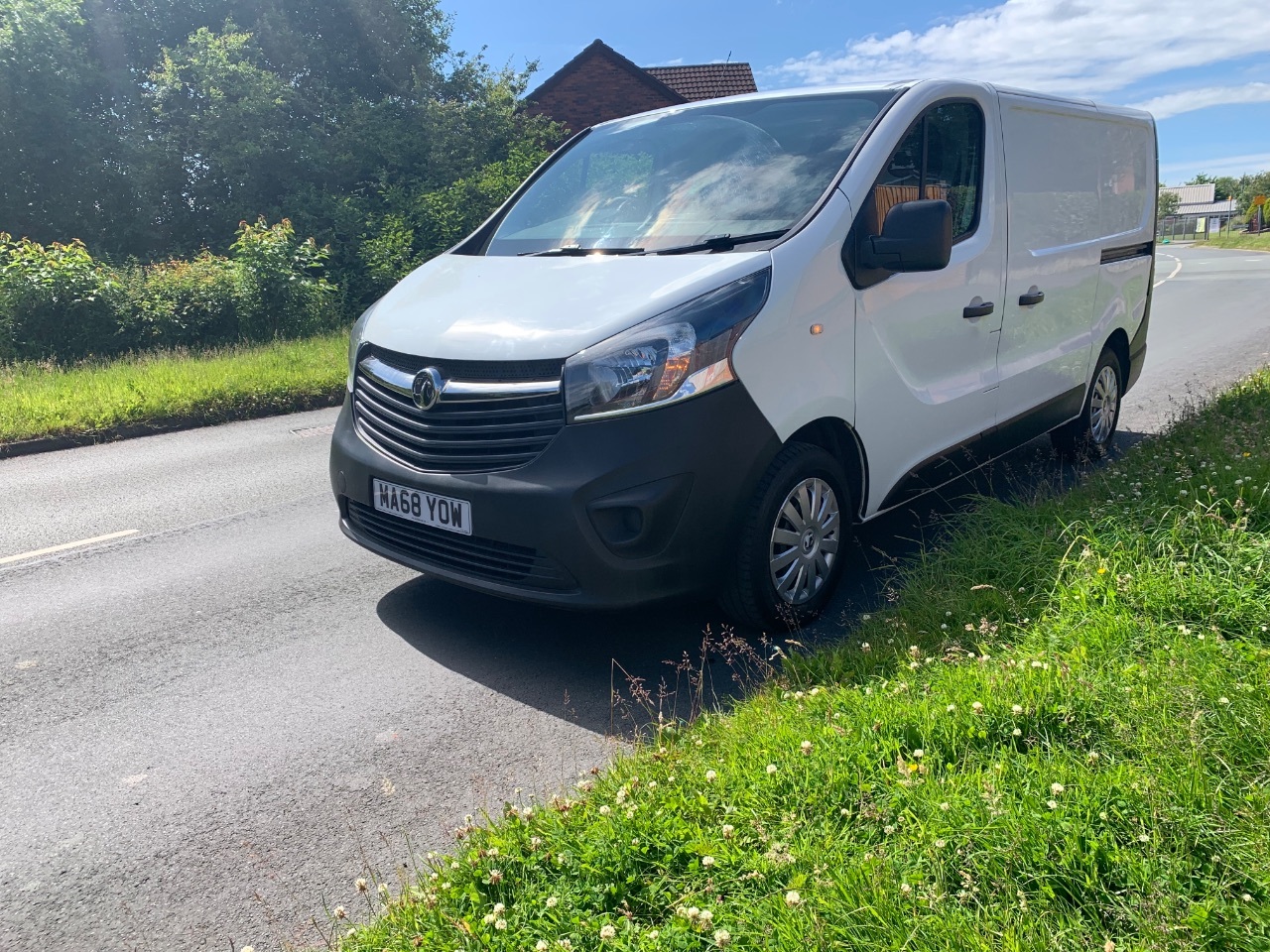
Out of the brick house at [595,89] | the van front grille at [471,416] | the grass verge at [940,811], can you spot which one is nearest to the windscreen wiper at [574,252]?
the van front grille at [471,416]

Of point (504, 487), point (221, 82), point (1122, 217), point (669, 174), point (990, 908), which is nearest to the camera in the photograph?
point (990, 908)

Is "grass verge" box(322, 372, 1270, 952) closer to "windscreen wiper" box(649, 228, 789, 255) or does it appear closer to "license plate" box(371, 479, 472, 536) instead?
"license plate" box(371, 479, 472, 536)

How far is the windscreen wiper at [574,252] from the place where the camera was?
14.0ft

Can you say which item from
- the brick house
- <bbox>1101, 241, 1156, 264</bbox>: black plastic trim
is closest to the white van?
<bbox>1101, 241, 1156, 264</bbox>: black plastic trim

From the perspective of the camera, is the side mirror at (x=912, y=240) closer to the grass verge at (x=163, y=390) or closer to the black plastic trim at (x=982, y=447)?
the black plastic trim at (x=982, y=447)

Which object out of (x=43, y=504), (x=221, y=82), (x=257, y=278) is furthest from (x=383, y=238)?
(x=43, y=504)

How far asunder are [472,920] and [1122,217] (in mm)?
6200

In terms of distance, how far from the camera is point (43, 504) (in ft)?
21.5

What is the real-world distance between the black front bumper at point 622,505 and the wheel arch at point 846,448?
352 mm

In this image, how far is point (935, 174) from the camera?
15.1 ft

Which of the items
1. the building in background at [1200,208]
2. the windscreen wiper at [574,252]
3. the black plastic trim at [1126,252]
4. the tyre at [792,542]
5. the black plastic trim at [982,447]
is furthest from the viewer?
the building in background at [1200,208]

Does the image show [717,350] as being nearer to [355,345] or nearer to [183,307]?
[355,345]

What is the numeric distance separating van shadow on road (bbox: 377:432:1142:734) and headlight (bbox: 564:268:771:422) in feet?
2.94

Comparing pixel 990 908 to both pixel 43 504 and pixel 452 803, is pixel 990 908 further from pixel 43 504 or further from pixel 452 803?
pixel 43 504
